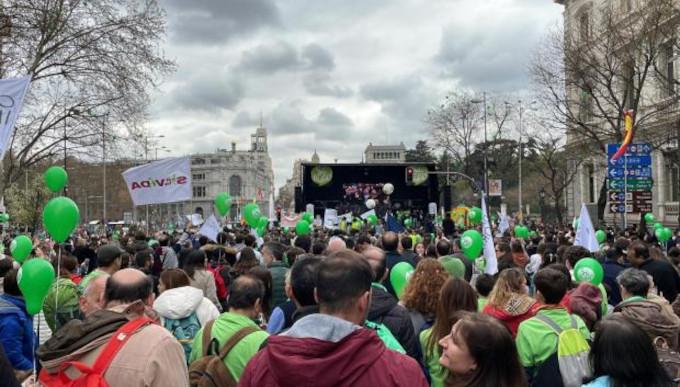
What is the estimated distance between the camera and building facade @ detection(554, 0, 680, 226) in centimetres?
2355

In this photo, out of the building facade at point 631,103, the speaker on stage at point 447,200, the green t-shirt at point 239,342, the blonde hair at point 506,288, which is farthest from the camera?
the speaker on stage at point 447,200

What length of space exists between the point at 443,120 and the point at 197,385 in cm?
4390

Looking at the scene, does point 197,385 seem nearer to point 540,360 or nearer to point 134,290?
point 134,290

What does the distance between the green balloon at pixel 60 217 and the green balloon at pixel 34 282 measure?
3.91ft

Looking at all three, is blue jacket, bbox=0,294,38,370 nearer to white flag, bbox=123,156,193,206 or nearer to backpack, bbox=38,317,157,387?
backpack, bbox=38,317,157,387

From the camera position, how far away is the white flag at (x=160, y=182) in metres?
12.2

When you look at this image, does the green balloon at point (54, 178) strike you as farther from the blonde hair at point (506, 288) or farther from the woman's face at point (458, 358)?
the woman's face at point (458, 358)

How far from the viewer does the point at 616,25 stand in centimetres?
2406

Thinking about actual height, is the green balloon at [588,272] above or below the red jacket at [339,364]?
below

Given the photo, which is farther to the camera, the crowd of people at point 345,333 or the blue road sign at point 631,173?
the blue road sign at point 631,173

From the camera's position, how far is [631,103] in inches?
1081

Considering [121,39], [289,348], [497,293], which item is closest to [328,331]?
[289,348]

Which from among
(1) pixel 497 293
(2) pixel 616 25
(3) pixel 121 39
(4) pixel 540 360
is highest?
(2) pixel 616 25

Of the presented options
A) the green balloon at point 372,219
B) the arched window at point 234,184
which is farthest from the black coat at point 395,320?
the arched window at point 234,184
